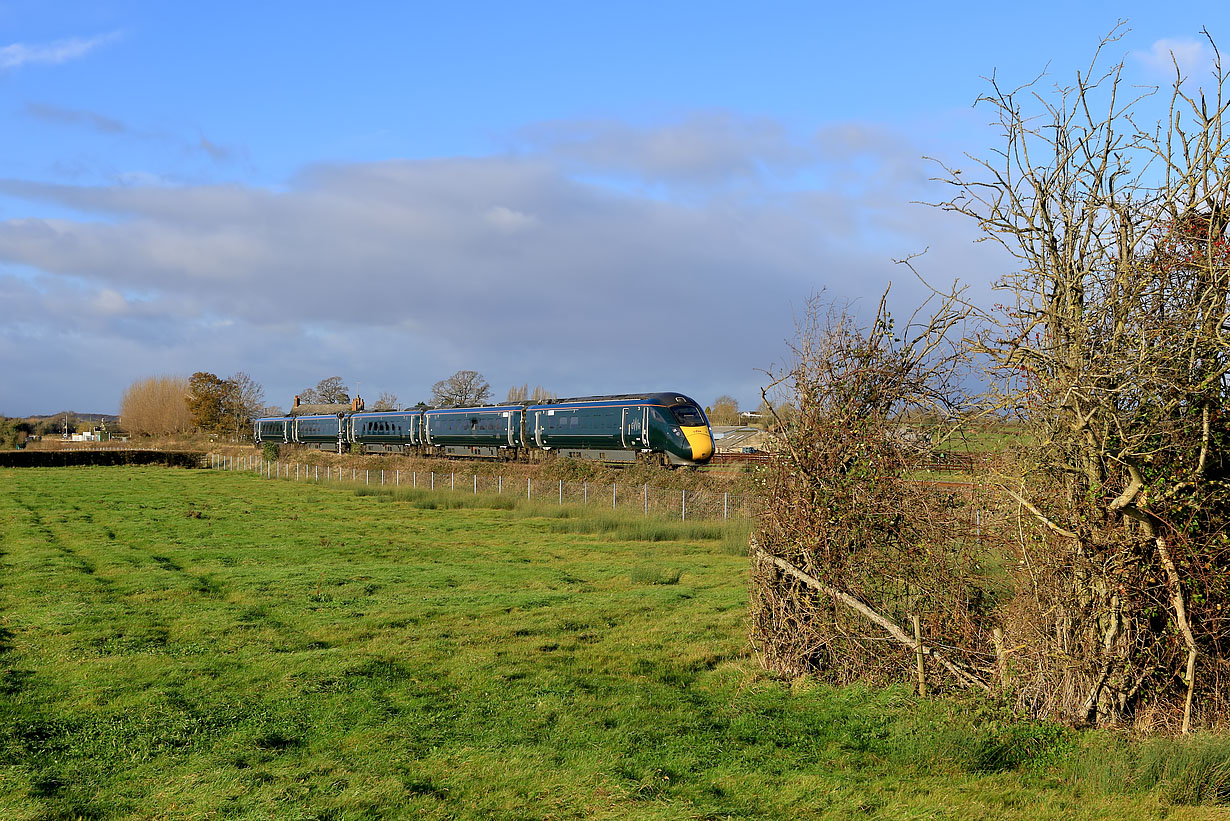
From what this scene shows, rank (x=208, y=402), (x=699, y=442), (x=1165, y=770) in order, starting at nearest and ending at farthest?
(x=1165, y=770)
(x=699, y=442)
(x=208, y=402)

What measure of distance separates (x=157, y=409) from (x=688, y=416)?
87117 mm

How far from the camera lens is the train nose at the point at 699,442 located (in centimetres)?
2955

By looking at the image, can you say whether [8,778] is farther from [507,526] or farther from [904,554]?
[507,526]

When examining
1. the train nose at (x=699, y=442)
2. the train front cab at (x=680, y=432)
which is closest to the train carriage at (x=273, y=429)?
the train front cab at (x=680, y=432)

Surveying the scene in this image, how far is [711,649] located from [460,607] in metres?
3.72

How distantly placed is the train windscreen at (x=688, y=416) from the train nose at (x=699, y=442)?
0.21 metres

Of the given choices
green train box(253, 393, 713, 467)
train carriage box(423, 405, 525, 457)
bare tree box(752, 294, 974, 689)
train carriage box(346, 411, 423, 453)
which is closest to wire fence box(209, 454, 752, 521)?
green train box(253, 393, 713, 467)

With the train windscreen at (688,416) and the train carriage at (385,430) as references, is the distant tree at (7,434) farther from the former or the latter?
the train windscreen at (688,416)

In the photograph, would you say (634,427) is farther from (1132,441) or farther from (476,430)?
(1132,441)

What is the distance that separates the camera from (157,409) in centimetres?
9906

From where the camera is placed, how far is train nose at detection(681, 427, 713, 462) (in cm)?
2955

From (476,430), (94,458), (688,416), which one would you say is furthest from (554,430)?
(94,458)

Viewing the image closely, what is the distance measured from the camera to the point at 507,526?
22.6 meters

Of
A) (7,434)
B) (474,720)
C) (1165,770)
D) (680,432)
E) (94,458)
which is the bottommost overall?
(474,720)
